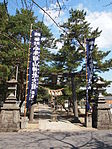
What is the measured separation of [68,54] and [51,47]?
2998 millimetres

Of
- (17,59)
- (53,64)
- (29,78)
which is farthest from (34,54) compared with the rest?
(53,64)

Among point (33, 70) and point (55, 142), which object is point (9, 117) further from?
point (55, 142)

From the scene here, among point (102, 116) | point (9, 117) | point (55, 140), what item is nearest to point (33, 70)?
point (9, 117)

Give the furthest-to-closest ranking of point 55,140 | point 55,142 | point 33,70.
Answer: point 33,70 < point 55,140 < point 55,142

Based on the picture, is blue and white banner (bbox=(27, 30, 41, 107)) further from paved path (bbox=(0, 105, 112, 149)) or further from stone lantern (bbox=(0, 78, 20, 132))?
paved path (bbox=(0, 105, 112, 149))

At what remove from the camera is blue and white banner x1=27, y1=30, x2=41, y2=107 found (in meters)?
10.4

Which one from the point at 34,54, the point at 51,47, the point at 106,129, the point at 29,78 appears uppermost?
the point at 51,47

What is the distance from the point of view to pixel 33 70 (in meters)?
10.8

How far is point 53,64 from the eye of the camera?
17094 millimetres

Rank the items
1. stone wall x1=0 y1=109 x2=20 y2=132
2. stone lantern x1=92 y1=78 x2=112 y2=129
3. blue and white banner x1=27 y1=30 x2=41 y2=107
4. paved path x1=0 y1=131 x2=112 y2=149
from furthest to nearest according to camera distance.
→ 1. stone lantern x1=92 y1=78 x2=112 y2=129
2. blue and white banner x1=27 y1=30 x2=41 y2=107
3. stone wall x1=0 y1=109 x2=20 y2=132
4. paved path x1=0 y1=131 x2=112 y2=149

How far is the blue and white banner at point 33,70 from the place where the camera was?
34.2 feet

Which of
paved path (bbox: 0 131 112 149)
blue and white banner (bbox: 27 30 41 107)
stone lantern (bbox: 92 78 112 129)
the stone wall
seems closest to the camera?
paved path (bbox: 0 131 112 149)

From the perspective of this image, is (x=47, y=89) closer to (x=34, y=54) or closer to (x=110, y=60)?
(x=34, y=54)

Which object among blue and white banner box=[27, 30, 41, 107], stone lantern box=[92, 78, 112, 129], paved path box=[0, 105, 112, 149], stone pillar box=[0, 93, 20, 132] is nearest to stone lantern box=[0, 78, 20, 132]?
stone pillar box=[0, 93, 20, 132]
